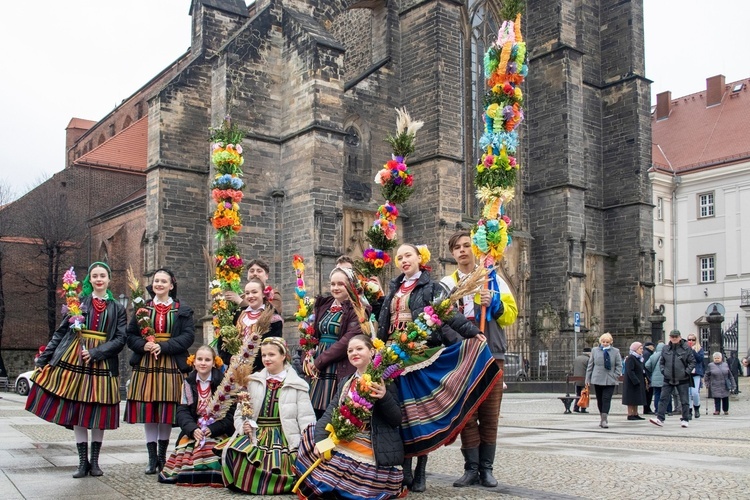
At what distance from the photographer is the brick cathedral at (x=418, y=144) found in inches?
917

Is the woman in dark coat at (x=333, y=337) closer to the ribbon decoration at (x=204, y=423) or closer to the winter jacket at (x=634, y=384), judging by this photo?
the ribbon decoration at (x=204, y=423)

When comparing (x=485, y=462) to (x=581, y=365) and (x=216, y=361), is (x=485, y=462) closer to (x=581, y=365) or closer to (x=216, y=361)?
(x=216, y=361)

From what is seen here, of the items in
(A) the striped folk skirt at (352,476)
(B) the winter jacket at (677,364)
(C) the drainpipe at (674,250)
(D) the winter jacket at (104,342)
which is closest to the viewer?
(A) the striped folk skirt at (352,476)

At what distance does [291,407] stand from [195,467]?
1.02 meters

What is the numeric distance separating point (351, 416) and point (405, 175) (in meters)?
3.29

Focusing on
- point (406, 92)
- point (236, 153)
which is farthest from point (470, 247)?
point (406, 92)

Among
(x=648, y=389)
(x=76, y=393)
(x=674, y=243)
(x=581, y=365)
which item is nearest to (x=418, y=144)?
(x=581, y=365)

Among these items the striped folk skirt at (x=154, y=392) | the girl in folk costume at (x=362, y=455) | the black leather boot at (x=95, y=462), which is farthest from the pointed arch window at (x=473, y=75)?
the girl in folk costume at (x=362, y=455)

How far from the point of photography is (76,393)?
7.24m

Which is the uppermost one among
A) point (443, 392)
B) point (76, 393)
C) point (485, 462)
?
point (443, 392)

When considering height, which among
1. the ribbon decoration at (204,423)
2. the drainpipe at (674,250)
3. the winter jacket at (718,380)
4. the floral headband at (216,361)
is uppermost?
the drainpipe at (674,250)

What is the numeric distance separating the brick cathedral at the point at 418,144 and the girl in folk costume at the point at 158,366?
14.3 m

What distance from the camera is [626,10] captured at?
31344mm

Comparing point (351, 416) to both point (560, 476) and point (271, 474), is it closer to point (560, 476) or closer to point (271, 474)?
point (271, 474)
